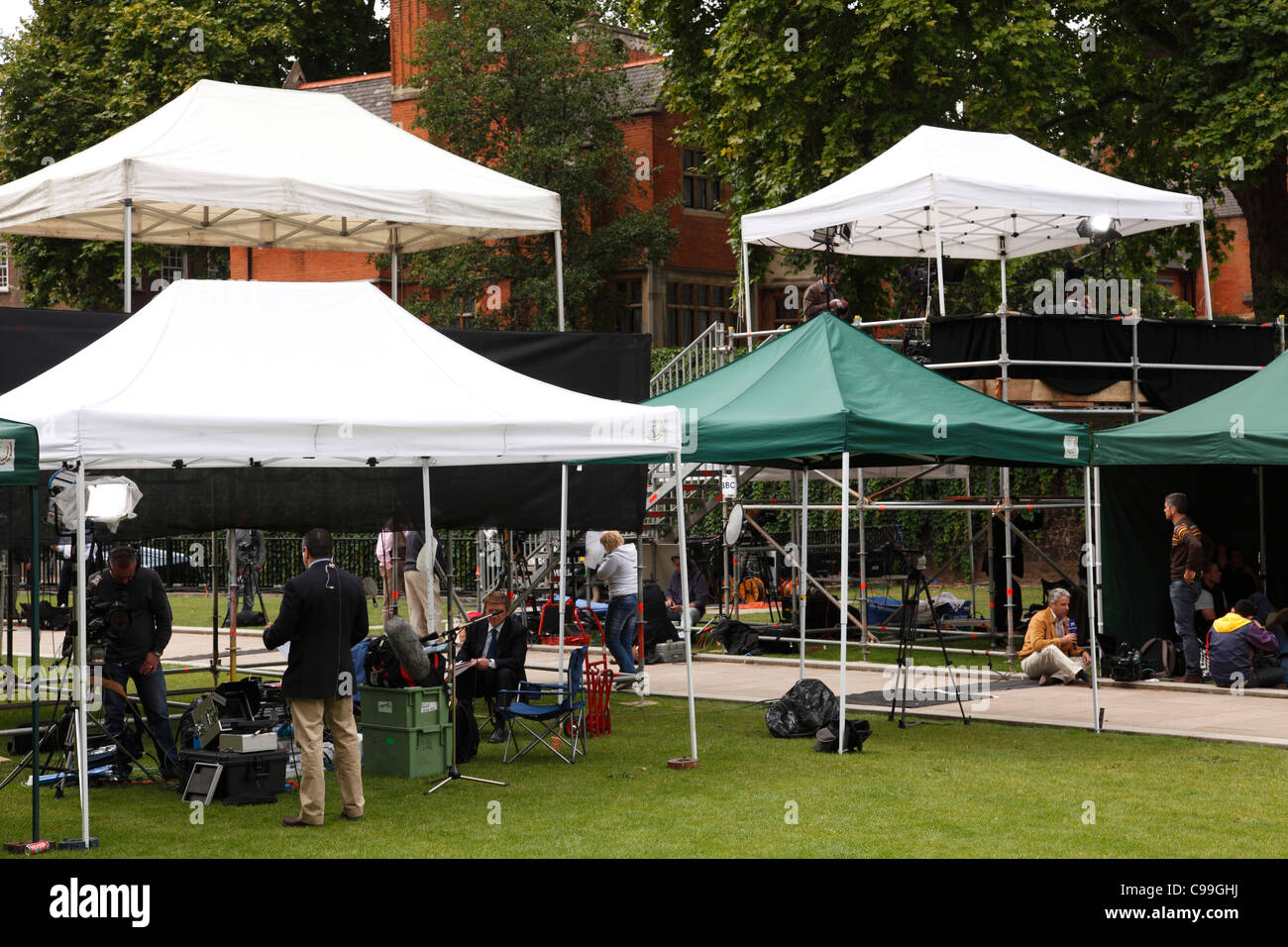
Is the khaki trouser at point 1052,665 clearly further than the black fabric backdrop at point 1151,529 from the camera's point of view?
No

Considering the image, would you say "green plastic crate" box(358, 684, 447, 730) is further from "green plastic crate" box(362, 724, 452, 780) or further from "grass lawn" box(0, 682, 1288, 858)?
"grass lawn" box(0, 682, 1288, 858)

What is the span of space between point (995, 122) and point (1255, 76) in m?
4.23

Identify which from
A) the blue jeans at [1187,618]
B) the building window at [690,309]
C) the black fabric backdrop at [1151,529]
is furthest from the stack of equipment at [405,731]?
the building window at [690,309]

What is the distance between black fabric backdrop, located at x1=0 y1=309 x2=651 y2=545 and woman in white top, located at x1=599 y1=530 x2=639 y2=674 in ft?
1.46

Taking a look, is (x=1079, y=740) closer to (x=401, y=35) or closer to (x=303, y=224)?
(x=303, y=224)

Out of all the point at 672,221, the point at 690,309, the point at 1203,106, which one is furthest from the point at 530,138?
the point at 1203,106

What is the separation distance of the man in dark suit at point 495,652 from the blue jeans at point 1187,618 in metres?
8.32

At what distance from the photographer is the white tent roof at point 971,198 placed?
1947cm

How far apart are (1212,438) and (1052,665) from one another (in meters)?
3.84

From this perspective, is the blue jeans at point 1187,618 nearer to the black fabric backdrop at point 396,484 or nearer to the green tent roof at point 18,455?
the black fabric backdrop at point 396,484

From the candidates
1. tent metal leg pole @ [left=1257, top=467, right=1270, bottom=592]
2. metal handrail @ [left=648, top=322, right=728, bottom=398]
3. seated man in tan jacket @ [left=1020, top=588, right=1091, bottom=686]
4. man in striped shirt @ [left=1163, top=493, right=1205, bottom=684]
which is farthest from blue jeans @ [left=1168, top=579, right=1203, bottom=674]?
metal handrail @ [left=648, top=322, right=728, bottom=398]

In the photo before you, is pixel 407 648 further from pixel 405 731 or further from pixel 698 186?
pixel 698 186

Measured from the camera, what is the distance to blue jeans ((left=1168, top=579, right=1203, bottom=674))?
1805 cm
